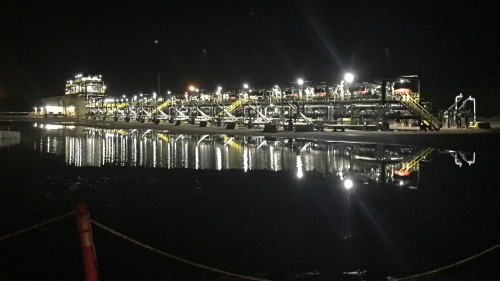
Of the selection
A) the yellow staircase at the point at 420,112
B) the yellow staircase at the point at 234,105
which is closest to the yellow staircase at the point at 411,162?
the yellow staircase at the point at 420,112

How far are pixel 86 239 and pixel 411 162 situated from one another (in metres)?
18.4

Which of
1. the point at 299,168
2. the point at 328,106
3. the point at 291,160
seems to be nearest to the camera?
the point at 299,168

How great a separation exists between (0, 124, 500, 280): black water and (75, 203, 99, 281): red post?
203cm

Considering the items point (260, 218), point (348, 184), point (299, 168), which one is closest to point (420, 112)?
point (299, 168)

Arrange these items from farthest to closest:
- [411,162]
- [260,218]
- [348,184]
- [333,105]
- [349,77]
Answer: [333,105], [349,77], [411,162], [348,184], [260,218]

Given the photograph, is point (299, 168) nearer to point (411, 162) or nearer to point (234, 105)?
point (411, 162)

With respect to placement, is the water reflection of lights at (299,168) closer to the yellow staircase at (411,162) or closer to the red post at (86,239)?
the yellow staircase at (411,162)

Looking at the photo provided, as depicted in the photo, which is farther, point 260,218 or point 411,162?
point 411,162

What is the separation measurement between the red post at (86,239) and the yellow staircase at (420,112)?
45.8 m

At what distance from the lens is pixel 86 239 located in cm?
502

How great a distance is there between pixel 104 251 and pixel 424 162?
16.4m

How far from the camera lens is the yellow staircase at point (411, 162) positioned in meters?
18.1

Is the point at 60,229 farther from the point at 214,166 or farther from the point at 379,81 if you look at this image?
the point at 379,81

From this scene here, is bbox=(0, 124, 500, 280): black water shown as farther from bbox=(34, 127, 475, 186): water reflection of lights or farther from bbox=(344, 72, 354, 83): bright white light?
bbox=(344, 72, 354, 83): bright white light
